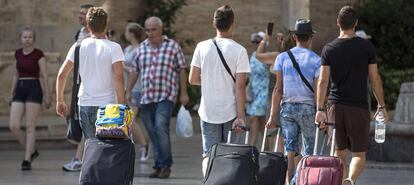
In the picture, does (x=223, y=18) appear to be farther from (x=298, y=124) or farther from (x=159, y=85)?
(x=159, y=85)

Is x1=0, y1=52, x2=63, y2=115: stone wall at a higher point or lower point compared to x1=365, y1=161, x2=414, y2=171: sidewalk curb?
higher

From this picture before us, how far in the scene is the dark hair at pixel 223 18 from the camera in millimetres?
11359

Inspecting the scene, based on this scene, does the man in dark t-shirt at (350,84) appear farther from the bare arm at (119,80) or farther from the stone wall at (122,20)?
the stone wall at (122,20)

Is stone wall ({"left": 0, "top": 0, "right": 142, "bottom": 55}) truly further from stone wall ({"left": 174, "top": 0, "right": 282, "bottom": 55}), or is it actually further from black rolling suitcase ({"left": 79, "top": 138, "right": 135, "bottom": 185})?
black rolling suitcase ({"left": 79, "top": 138, "right": 135, "bottom": 185})

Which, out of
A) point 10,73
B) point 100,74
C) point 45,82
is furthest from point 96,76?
point 10,73

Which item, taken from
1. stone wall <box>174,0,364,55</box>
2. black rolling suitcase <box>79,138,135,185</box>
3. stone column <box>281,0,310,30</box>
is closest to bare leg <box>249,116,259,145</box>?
black rolling suitcase <box>79,138,135,185</box>

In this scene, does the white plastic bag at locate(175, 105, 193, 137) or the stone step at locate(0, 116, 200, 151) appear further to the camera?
the stone step at locate(0, 116, 200, 151)

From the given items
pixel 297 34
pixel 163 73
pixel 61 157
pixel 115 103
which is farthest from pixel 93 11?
pixel 61 157

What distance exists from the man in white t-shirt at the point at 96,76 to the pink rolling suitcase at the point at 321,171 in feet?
6.75

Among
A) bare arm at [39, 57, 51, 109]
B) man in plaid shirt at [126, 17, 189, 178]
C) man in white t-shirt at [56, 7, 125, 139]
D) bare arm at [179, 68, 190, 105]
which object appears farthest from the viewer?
bare arm at [39, 57, 51, 109]

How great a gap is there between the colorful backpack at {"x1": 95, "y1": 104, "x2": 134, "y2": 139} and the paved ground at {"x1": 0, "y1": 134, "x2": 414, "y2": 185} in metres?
2.94

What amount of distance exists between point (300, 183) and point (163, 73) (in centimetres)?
414

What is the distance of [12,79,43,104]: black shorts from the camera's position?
15789 millimetres

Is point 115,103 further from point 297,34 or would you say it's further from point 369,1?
point 369,1
